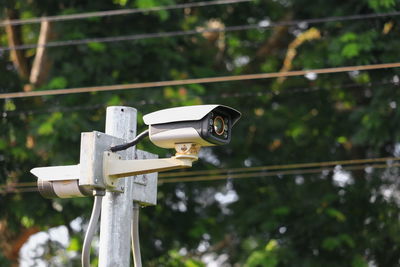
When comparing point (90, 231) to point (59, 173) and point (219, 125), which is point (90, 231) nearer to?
point (59, 173)

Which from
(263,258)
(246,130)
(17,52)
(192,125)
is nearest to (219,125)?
(192,125)

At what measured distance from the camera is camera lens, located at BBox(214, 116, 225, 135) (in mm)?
4734

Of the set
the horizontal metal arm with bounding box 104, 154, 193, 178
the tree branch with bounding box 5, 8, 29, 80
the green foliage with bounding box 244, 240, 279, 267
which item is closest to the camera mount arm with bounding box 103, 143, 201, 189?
the horizontal metal arm with bounding box 104, 154, 193, 178

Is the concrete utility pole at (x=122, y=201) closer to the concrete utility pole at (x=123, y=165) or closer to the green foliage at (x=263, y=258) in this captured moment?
the concrete utility pole at (x=123, y=165)

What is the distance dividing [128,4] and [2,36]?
326cm

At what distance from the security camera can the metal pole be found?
13.6 inches

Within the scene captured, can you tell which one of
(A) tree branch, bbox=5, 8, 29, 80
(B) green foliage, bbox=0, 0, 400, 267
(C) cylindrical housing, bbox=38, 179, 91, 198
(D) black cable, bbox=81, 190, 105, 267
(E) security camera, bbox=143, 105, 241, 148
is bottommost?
(D) black cable, bbox=81, 190, 105, 267

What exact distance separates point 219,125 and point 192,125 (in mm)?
161

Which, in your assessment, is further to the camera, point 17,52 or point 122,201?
point 17,52

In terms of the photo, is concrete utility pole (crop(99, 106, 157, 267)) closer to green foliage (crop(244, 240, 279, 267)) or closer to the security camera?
the security camera

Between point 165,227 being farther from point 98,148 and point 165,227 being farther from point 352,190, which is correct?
point 98,148

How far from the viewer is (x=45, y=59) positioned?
12.7 meters

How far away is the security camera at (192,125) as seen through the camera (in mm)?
4652

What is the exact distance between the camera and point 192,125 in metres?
4.68
